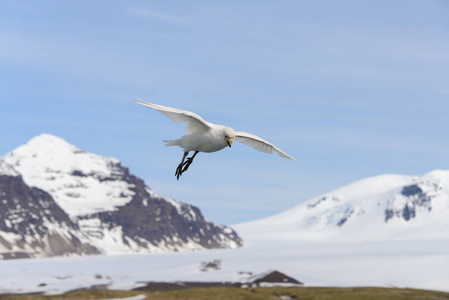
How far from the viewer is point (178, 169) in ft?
116

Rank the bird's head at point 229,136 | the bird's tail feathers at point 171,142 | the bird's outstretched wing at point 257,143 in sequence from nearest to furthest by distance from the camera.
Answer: the bird's head at point 229,136 < the bird's tail feathers at point 171,142 < the bird's outstretched wing at point 257,143

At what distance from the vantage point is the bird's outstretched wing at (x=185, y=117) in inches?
1324

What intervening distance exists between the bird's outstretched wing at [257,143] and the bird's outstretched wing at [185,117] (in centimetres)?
360

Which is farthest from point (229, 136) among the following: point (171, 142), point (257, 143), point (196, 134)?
point (257, 143)

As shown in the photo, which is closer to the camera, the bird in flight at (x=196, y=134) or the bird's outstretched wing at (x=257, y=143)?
the bird in flight at (x=196, y=134)

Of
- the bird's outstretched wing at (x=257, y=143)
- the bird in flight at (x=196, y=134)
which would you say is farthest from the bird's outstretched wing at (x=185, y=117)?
the bird's outstretched wing at (x=257, y=143)

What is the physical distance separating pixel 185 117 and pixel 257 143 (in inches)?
240

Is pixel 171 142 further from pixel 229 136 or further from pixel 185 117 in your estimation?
pixel 229 136

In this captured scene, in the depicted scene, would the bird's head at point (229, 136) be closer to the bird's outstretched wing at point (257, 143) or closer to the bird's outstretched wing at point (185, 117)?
the bird's outstretched wing at point (185, 117)

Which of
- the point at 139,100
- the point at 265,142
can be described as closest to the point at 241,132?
the point at 265,142

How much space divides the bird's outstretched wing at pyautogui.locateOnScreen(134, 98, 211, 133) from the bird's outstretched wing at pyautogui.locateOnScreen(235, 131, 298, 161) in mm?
3599

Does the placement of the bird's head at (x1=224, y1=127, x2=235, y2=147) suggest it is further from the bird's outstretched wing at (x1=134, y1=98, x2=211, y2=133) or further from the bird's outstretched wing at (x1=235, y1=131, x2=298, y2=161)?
the bird's outstretched wing at (x1=235, y1=131, x2=298, y2=161)

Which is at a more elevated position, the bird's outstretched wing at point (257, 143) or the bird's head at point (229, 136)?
the bird's outstretched wing at point (257, 143)

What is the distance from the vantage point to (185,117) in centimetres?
3462
